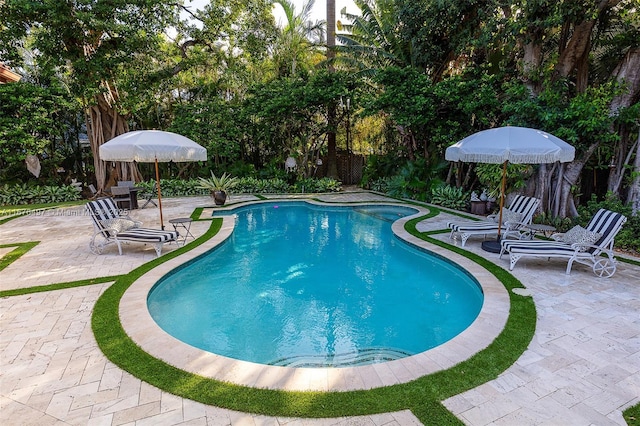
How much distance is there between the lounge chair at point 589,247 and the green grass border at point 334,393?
2406 mm

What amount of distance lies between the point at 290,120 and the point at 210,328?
46.1 ft

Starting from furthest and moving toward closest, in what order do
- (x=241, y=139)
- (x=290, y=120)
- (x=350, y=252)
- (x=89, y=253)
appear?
(x=241, y=139) → (x=290, y=120) → (x=350, y=252) → (x=89, y=253)

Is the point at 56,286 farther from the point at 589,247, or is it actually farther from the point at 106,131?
the point at 106,131

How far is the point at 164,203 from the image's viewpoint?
1420cm

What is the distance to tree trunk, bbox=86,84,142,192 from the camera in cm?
1521

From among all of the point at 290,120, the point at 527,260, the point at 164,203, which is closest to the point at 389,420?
the point at 527,260

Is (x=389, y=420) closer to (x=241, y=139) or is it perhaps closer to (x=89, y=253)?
(x=89, y=253)

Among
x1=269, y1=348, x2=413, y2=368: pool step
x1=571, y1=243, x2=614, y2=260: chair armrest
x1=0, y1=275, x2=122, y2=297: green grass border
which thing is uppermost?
x1=571, y1=243, x2=614, y2=260: chair armrest

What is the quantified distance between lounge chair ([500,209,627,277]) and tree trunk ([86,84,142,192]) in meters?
16.2

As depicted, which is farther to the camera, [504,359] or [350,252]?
[350,252]

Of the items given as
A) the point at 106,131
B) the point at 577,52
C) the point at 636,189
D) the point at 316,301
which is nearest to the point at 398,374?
the point at 316,301

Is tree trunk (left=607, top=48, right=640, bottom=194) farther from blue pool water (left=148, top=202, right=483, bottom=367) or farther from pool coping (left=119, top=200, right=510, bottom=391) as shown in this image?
pool coping (left=119, top=200, right=510, bottom=391)

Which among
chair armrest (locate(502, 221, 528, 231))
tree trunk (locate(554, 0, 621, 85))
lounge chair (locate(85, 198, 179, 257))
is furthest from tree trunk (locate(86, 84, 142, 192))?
tree trunk (locate(554, 0, 621, 85))

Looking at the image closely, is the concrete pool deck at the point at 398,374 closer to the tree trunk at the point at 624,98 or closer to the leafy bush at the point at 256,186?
the tree trunk at the point at 624,98
